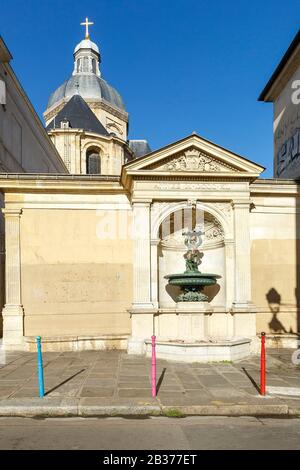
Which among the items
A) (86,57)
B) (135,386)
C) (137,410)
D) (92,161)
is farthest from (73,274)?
(86,57)

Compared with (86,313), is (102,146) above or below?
above

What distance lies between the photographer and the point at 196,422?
638 cm

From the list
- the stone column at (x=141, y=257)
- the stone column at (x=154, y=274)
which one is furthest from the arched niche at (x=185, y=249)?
the stone column at (x=141, y=257)

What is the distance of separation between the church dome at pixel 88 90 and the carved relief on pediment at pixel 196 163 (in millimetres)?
35400

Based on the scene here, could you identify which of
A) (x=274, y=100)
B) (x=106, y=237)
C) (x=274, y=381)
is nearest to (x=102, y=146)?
(x=274, y=100)

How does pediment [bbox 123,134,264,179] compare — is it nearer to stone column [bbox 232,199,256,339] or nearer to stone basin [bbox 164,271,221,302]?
stone column [bbox 232,199,256,339]

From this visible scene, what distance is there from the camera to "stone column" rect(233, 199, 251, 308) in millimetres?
12289

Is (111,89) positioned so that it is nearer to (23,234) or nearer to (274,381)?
(23,234)

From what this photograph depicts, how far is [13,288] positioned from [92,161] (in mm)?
26549

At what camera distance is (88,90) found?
4609cm

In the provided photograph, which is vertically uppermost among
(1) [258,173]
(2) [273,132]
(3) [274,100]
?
(3) [274,100]

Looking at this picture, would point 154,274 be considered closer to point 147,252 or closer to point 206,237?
point 147,252

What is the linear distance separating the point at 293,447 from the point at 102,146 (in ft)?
113
